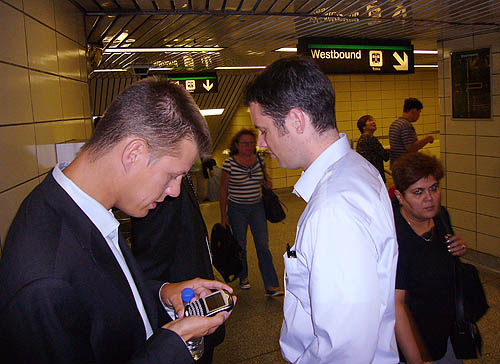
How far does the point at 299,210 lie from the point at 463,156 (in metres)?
3.24

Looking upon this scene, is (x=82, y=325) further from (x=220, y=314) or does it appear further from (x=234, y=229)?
(x=234, y=229)

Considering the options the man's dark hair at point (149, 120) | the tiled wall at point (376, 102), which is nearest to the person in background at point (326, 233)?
the man's dark hair at point (149, 120)

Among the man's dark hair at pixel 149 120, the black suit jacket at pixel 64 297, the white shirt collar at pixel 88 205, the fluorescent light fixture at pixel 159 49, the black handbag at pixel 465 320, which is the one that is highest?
the fluorescent light fixture at pixel 159 49

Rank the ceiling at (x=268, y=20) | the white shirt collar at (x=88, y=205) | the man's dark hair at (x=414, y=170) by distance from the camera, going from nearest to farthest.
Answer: the white shirt collar at (x=88, y=205) → the man's dark hair at (x=414, y=170) → the ceiling at (x=268, y=20)

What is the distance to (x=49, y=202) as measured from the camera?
2.98 ft

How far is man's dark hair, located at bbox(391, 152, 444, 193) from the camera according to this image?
1.99 metres

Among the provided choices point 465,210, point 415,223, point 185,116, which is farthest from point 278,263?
point 185,116

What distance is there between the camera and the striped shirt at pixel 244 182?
13.0 ft

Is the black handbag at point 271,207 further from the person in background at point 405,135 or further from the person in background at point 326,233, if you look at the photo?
the person in background at point 326,233

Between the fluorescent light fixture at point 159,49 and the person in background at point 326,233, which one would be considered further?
the fluorescent light fixture at point 159,49

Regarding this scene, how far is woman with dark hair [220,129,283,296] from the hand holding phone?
2.66 meters

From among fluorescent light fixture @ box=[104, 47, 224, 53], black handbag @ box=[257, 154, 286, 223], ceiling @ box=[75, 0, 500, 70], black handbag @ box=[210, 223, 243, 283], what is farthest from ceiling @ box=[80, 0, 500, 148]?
black handbag @ box=[210, 223, 243, 283]

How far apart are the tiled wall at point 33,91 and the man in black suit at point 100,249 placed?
2.18 ft

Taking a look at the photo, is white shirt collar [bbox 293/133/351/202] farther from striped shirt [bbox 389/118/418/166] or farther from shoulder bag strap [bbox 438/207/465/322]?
striped shirt [bbox 389/118/418/166]
